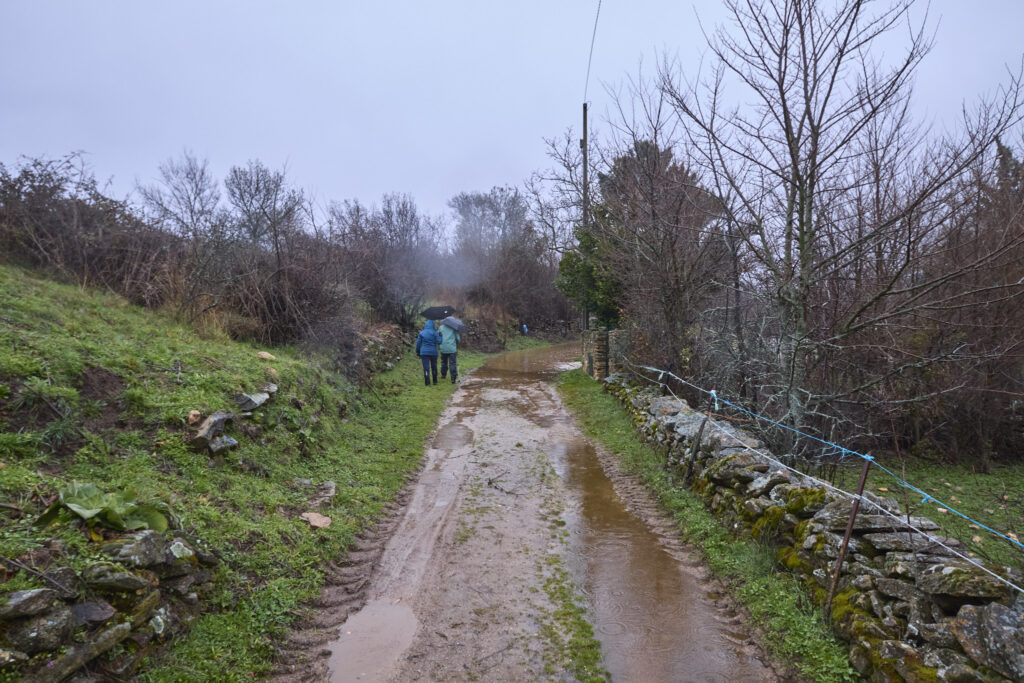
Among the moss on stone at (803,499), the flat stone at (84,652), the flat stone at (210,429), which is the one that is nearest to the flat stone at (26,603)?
the flat stone at (84,652)

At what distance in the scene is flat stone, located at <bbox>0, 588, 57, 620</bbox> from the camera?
277cm

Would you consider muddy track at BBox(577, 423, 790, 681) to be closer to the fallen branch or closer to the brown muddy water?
the brown muddy water

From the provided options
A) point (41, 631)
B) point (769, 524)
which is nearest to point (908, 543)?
point (769, 524)

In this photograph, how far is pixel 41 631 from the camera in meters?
2.82

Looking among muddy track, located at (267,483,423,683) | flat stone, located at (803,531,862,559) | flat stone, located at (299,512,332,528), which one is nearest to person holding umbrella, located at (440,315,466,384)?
muddy track, located at (267,483,423,683)

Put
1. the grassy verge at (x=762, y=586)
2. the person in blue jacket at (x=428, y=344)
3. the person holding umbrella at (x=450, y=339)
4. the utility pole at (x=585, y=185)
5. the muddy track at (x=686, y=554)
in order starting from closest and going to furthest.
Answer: the grassy verge at (x=762, y=586) < the muddy track at (x=686, y=554) < the person in blue jacket at (x=428, y=344) < the utility pole at (x=585, y=185) < the person holding umbrella at (x=450, y=339)

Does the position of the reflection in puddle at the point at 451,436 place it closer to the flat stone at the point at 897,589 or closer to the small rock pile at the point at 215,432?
the small rock pile at the point at 215,432

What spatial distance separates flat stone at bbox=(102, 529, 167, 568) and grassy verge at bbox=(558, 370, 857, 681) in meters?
4.27

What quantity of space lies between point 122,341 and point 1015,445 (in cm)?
1484

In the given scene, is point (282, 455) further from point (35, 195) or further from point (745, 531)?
point (35, 195)

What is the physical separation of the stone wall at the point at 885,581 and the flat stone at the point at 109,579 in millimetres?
4574

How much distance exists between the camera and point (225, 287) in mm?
10930

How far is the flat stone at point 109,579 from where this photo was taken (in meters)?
3.23

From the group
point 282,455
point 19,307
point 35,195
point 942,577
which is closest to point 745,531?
point 942,577
